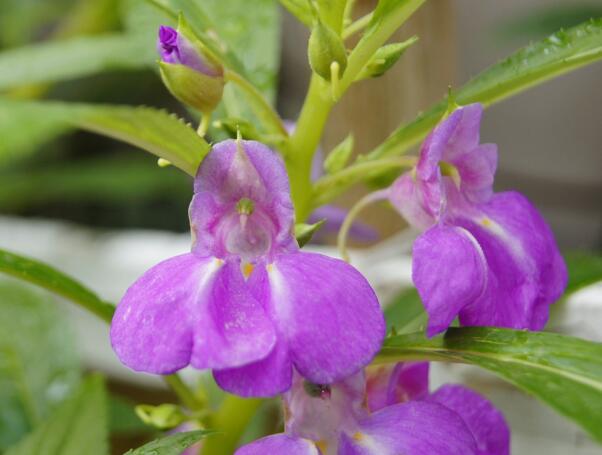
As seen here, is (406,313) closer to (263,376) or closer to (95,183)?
(263,376)

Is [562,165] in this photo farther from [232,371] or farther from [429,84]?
[232,371]

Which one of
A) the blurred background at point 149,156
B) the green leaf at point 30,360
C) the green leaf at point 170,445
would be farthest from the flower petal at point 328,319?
the green leaf at point 30,360

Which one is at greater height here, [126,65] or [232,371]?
[126,65]

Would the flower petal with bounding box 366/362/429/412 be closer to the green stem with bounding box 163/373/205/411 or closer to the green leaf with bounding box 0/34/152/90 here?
the green stem with bounding box 163/373/205/411

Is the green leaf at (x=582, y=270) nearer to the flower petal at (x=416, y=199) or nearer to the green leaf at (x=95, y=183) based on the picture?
the flower petal at (x=416, y=199)

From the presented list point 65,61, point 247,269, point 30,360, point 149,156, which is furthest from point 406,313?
point 149,156

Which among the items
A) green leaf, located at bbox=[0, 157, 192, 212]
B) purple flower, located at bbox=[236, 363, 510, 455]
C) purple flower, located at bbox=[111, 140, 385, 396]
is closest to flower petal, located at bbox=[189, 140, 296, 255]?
purple flower, located at bbox=[111, 140, 385, 396]

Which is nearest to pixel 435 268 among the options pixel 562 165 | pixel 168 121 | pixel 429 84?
pixel 168 121
